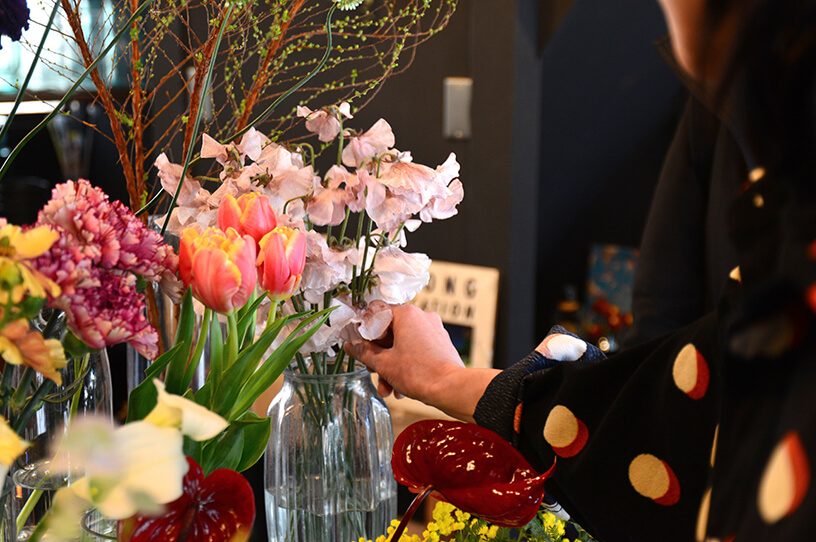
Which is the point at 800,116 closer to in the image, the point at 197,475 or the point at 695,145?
the point at 197,475

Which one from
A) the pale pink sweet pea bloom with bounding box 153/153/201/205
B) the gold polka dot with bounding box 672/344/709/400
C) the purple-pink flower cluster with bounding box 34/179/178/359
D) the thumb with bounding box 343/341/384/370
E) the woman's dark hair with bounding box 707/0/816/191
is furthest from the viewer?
the thumb with bounding box 343/341/384/370

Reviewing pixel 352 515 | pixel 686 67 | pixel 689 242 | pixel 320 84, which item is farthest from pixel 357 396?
pixel 320 84

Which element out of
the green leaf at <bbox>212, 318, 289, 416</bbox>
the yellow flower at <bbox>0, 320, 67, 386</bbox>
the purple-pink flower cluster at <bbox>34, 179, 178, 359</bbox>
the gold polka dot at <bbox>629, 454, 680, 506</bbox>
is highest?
the purple-pink flower cluster at <bbox>34, 179, 178, 359</bbox>

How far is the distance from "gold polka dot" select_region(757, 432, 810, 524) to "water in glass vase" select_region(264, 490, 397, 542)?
0.47m

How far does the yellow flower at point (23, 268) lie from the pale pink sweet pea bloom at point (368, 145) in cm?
34

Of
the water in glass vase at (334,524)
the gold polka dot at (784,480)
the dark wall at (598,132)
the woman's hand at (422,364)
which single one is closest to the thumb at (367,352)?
the woman's hand at (422,364)

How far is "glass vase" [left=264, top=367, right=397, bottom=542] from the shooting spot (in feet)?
2.22

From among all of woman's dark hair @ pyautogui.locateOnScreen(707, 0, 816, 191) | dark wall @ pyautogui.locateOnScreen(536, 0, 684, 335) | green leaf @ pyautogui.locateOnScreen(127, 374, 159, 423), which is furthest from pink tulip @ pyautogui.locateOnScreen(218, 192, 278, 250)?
dark wall @ pyautogui.locateOnScreen(536, 0, 684, 335)

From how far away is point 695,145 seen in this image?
4.17 ft

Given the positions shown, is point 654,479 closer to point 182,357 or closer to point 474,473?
point 474,473

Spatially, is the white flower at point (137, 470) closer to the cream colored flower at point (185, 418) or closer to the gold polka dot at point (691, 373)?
the cream colored flower at point (185, 418)

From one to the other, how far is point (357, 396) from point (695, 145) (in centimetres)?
84

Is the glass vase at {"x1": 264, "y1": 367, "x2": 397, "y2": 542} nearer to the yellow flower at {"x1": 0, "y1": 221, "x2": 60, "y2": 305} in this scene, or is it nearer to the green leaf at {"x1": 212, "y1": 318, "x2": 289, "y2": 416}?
the green leaf at {"x1": 212, "y1": 318, "x2": 289, "y2": 416}

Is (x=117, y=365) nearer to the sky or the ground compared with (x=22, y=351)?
nearer to the ground
